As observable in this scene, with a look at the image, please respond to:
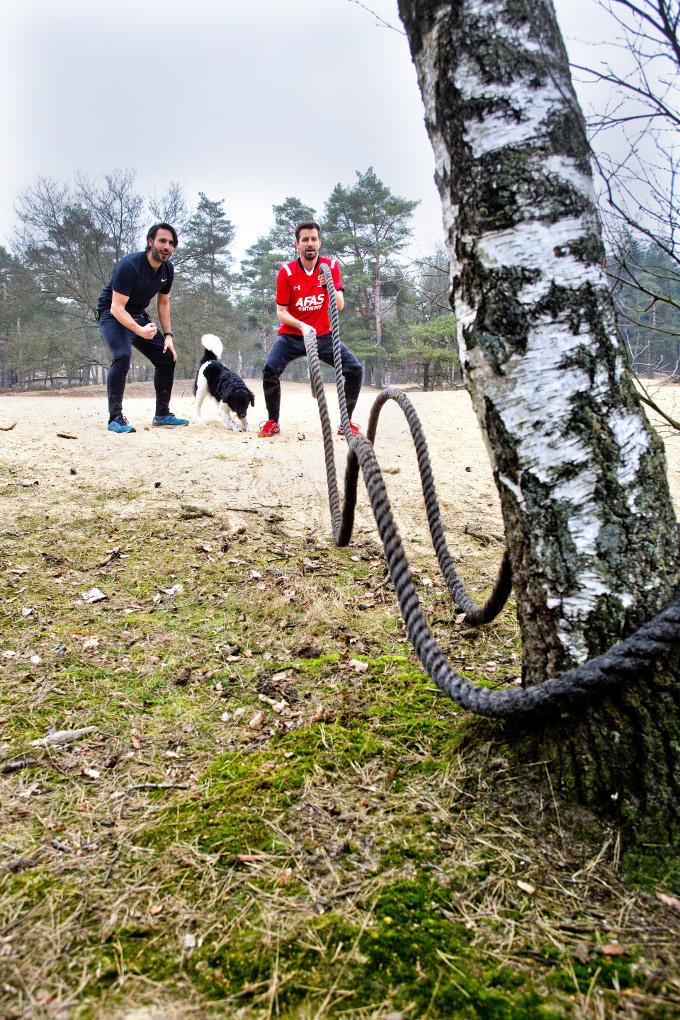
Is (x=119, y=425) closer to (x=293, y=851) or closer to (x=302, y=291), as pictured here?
(x=302, y=291)

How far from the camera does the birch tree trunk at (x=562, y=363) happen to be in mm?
1331

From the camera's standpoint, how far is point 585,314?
134 centimetres

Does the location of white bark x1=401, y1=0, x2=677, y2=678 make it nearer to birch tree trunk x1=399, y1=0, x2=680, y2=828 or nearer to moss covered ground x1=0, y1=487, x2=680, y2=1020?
birch tree trunk x1=399, y1=0, x2=680, y2=828

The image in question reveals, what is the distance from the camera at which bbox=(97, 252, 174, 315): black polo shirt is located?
5816 mm

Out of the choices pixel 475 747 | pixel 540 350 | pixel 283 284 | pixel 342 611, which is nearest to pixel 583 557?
pixel 540 350

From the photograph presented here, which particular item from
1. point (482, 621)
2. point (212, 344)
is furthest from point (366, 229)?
point (482, 621)

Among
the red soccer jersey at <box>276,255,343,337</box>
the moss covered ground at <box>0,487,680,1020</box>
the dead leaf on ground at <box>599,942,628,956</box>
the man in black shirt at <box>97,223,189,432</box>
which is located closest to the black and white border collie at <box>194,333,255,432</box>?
the man in black shirt at <box>97,223,189,432</box>

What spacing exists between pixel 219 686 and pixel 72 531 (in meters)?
1.87

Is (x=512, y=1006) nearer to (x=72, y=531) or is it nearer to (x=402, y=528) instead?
(x=402, y=528)

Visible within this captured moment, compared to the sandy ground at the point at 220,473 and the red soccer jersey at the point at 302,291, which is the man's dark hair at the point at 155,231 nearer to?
the red soccer jersey at the point at 302,291

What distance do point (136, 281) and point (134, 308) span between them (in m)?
0.33

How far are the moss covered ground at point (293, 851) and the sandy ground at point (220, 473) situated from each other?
1597 millimetres

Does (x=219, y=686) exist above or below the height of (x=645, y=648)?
below

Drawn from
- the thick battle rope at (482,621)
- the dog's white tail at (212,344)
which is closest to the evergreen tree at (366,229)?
the dog's white tail at (212,344)
